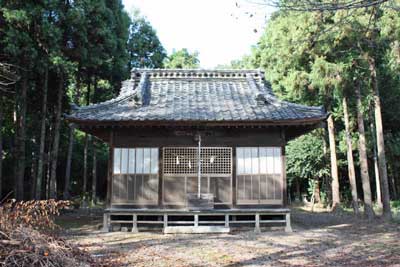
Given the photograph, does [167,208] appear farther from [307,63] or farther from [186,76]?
[307,63]

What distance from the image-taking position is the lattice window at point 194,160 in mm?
11164

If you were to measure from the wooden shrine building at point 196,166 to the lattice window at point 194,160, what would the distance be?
1.1 inches

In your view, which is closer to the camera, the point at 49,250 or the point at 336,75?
the point at 49,250

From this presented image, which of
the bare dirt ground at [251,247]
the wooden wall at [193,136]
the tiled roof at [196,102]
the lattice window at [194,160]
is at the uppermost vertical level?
the tiled roof at [196,102]

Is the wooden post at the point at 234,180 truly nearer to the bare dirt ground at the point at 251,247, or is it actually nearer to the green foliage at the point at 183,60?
the bare dirt ground at the point at 251,247

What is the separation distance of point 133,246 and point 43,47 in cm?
868

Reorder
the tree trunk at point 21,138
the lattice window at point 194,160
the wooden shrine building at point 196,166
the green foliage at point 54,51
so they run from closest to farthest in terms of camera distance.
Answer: the wooden shrine building at point 196,166 < the lattice window at point 194,160 < the green foliage at point 54,51 < the tree trunk at point 21,138

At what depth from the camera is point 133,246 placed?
28.5 feet

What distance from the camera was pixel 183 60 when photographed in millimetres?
40719

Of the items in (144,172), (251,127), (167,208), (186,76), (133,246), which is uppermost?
(186,76)

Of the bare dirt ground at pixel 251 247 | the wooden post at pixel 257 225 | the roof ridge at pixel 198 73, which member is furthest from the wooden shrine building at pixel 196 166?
the roof ridge at pixel 198 73

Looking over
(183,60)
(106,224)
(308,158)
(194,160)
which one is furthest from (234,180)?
(183,60)

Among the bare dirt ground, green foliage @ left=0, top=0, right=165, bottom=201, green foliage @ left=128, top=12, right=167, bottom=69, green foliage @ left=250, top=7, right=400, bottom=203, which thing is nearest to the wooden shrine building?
the bare dirt ground

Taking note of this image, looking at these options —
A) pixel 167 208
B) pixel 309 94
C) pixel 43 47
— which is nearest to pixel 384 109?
pixel 309 94
